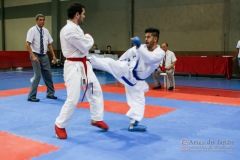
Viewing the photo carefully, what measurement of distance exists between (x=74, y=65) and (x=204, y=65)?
30.9ft

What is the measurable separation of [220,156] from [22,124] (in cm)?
288

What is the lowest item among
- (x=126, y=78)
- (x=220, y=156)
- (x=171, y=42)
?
(x=220, y=156)

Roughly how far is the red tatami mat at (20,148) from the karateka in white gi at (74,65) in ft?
1.16

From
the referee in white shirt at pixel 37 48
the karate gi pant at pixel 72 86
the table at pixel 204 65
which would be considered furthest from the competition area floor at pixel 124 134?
the table at pixel 204 65

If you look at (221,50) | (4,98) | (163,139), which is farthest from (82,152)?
(221,50)

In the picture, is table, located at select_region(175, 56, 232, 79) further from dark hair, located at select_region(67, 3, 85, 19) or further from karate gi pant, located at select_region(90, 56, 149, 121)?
dark hair, located at select_region(67, 3, 85, 19)

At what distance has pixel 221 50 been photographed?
12.8 meters

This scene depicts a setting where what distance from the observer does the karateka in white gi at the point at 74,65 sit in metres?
3.78

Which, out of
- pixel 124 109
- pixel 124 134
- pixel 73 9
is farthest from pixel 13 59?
pixel 124 134

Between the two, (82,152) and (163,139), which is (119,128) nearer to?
Answer: (163,139)

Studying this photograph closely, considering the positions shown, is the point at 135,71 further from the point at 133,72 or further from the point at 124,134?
the point at 124,134

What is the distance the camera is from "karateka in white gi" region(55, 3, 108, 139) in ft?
12.4

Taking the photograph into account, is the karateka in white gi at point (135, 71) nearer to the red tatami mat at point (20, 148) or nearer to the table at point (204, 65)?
the red tatami mat at point (20, 148)

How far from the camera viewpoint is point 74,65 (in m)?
3.86
